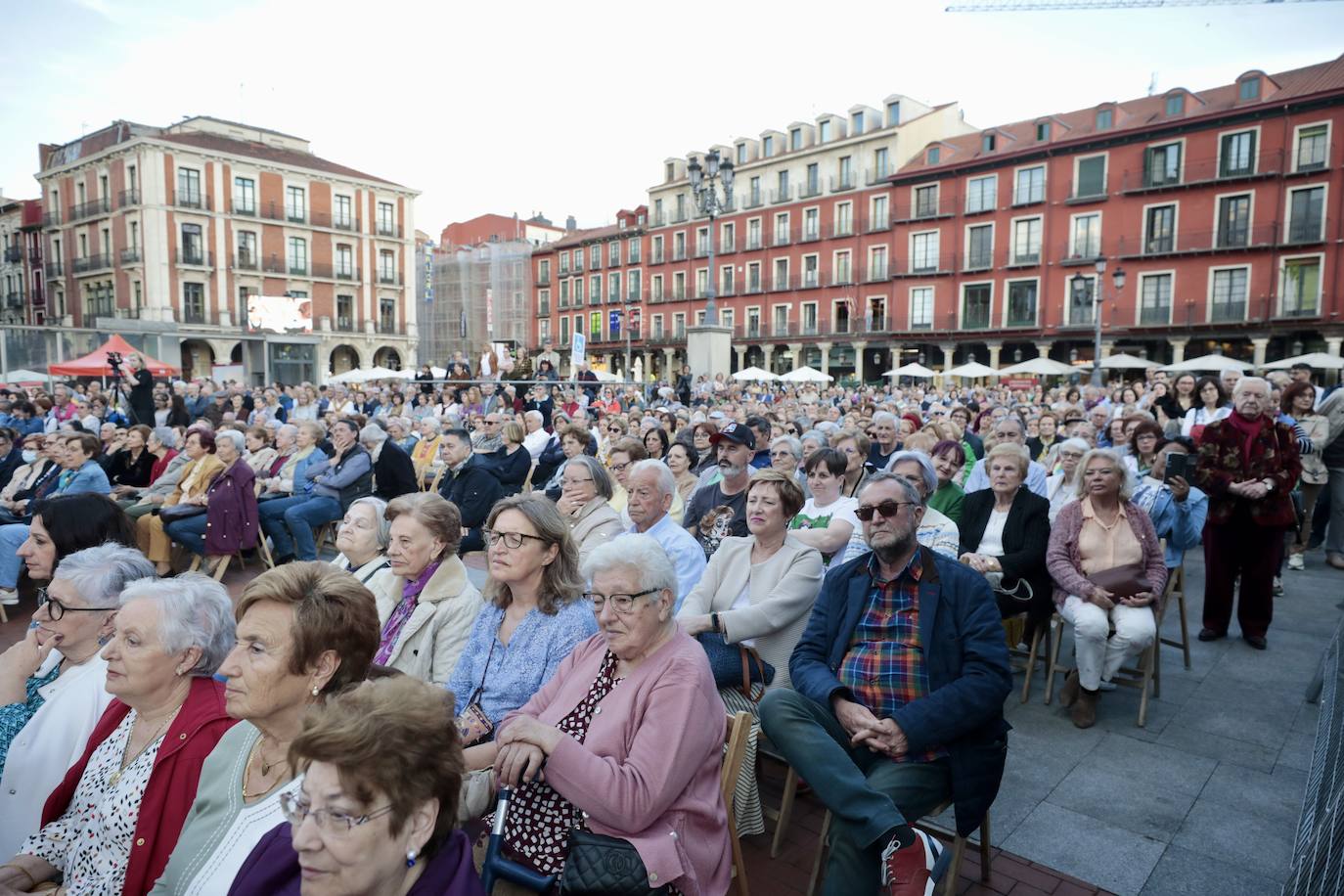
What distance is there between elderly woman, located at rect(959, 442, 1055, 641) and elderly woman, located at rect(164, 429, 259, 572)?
20.0 feet

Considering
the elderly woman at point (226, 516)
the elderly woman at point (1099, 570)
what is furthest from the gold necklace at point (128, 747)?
the elderly woman at point (226, 516)

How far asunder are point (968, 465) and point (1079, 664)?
10.3 feet

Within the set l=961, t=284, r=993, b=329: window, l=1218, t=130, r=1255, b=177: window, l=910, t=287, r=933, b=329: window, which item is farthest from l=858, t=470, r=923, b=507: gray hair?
l=910, t=287, r=933, b=329: window

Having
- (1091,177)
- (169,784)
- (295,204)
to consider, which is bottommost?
(169,784)

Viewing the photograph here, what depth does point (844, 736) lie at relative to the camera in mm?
2756

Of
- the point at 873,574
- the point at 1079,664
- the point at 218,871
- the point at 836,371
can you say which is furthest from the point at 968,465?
the point at 836,371

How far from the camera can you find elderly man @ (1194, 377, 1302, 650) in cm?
483

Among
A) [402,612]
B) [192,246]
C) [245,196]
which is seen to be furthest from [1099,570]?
[245,196]

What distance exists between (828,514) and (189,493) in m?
6.02

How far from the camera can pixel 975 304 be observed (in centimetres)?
3453

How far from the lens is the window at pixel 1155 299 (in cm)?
2922

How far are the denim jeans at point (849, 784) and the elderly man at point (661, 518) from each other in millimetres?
1245

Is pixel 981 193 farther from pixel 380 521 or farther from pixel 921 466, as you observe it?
pixel 380 521

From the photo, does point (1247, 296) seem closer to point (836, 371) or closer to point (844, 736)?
point (836, 371)
